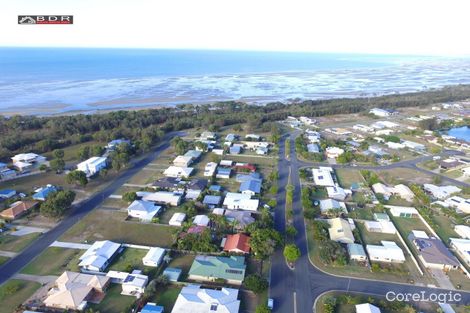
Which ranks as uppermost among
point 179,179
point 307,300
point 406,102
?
point 406,102

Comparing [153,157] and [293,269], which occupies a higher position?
[153,157]

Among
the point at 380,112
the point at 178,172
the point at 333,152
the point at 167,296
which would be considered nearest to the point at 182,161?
the point at 178,172

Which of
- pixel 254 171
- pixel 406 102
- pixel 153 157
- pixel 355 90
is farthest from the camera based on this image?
pixel 355 90

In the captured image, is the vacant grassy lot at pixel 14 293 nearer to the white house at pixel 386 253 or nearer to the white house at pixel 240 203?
the white house at pixel 240 203

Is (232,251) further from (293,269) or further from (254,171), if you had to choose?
(254,171)

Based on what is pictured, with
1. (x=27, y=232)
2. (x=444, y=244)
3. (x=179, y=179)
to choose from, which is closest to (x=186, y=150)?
(x=179, y=179)

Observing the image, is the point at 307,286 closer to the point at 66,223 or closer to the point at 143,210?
the point at 143,210

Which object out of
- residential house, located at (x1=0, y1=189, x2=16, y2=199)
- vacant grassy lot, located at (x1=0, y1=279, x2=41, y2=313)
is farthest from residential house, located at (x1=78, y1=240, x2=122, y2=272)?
residential house, located at (x1=0, y1=189, x2=16, y2=199)
